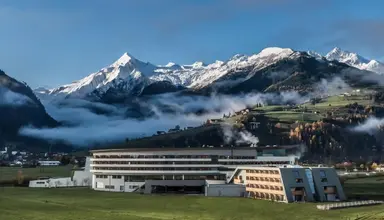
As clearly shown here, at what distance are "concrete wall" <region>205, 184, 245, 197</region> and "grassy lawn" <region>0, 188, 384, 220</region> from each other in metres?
10.0

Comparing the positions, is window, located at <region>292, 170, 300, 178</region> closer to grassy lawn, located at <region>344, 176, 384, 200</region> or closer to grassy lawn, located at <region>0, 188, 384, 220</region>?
grassy lawn, located at <region>0, 188, 384, 220</region>

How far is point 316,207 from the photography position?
113500 millimetres

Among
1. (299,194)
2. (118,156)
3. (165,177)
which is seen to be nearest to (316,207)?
(299,194)

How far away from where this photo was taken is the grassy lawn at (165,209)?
9600cm

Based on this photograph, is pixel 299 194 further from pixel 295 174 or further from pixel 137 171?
pixel 137 171

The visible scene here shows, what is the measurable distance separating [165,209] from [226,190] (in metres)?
36.0

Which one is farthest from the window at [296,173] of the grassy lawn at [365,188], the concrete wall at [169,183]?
the concrete wall at [169,183]

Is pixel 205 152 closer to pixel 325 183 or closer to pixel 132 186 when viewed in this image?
pixel 132 186

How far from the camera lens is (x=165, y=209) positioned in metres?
115

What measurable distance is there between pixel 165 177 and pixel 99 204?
5326cm

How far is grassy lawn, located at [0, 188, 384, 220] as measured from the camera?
96000 millimetres

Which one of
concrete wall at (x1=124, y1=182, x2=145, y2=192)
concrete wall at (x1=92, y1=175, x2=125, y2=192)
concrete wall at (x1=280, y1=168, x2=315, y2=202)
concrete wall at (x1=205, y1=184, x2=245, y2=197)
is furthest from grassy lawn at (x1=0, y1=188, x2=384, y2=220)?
concrete wall at (x1=92, y1=175, x2=125, y2=192)

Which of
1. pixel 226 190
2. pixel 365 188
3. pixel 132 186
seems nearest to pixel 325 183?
pixel 226 190

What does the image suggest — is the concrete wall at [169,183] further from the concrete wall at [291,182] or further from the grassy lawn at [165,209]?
the concrete wall at [291,182]
